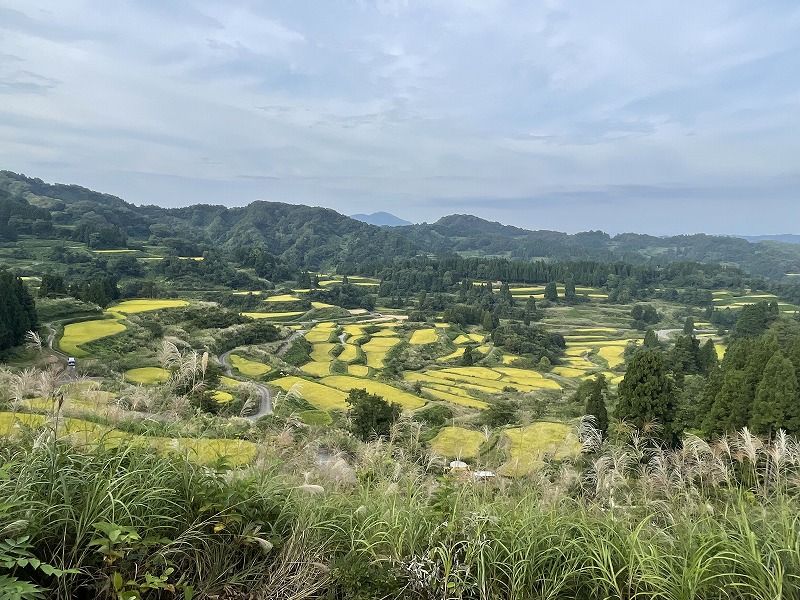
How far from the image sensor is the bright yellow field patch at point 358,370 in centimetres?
4091

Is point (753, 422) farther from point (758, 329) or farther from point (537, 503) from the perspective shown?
point (758, 329)

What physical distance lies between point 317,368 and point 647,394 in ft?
93.2

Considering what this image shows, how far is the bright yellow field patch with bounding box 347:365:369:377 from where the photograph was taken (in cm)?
4091

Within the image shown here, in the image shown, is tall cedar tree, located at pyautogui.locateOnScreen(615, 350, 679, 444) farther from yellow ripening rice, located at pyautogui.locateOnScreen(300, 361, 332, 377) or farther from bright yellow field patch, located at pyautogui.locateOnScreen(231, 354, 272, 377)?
bright yellow field patch, located at pyautogui.locateOnScreen(231, 354, 272, 377)

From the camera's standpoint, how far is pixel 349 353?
4881 centimetres

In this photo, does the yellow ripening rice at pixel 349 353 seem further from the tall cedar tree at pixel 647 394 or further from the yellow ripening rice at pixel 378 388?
the tall cedar tree at pixel 647 394

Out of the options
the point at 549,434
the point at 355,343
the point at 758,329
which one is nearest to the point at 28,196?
the point at 355,343

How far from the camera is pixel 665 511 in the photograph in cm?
309

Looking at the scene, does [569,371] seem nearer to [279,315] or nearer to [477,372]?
[477,372]

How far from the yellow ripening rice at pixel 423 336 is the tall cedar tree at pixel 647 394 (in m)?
33.8

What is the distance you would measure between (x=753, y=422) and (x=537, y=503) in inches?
787

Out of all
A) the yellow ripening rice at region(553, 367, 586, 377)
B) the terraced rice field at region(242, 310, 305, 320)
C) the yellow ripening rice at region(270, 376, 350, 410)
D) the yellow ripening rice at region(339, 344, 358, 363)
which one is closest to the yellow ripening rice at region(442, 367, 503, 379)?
the yellow ripening rice at region(553, 367, 586, 377)

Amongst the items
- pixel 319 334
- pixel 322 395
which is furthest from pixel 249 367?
pixel 319 334

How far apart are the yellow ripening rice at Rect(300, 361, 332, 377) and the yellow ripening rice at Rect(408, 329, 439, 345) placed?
1451cm
